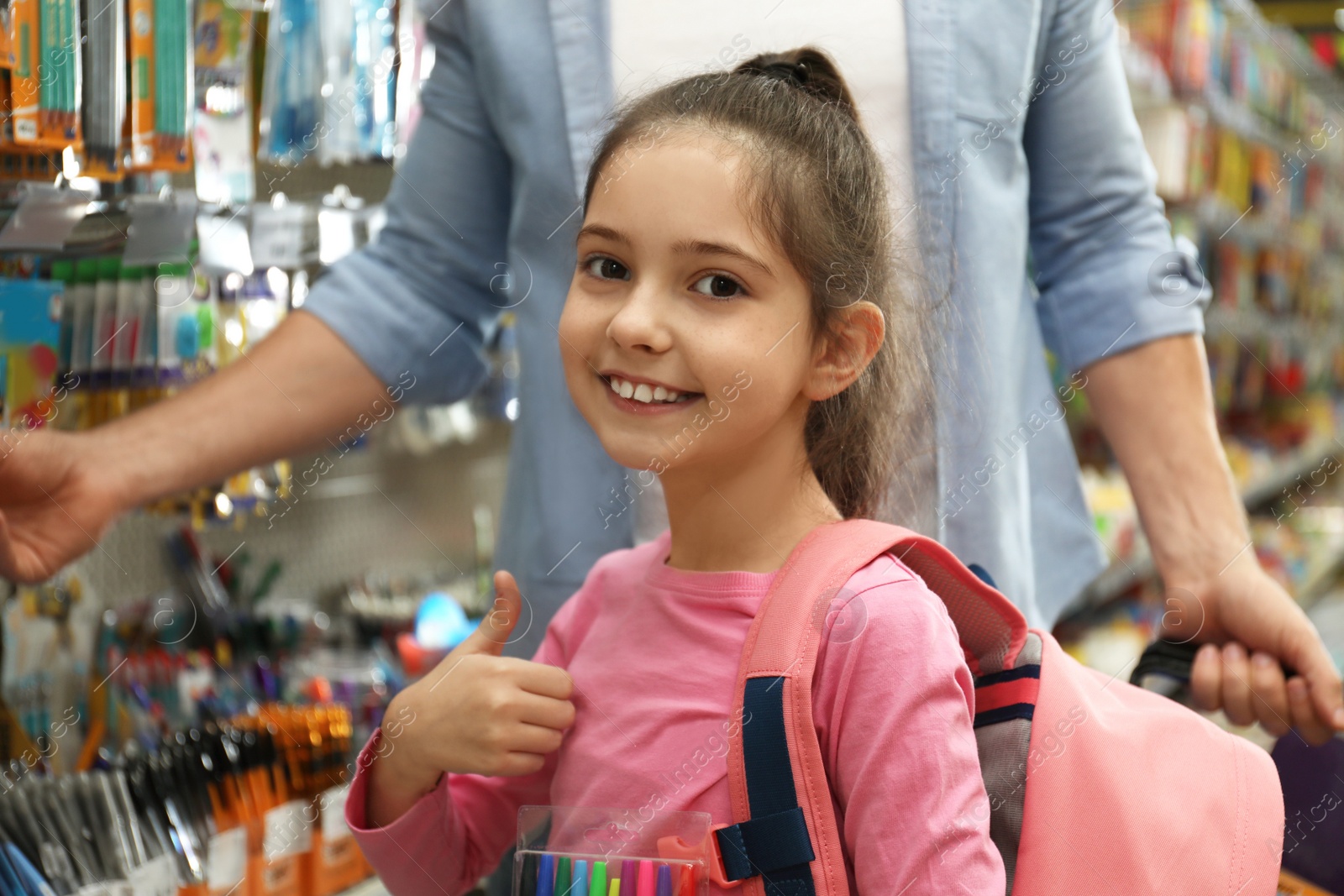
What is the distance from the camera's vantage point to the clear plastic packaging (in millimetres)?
758

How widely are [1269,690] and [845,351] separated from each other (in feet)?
1.65

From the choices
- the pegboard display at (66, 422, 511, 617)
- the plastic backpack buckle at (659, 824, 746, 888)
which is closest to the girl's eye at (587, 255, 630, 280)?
the plastic backpack buckle at (659, 824, 746, 888)

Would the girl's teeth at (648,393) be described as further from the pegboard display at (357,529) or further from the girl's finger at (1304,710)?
the pegboard display at (357,529)

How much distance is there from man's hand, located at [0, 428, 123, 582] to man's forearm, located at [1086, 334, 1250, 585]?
98 centimetres

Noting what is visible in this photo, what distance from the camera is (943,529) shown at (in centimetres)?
114

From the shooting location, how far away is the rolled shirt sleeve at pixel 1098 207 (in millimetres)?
1191

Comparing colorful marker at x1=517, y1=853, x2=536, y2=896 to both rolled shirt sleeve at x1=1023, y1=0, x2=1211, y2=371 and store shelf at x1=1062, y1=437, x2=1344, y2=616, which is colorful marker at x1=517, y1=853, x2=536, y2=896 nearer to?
rolled shirt sleeve at x1=1023, y1=0, x2=1211, y2=371

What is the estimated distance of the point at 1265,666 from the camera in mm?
1031

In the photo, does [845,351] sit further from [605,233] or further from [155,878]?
[155,878]

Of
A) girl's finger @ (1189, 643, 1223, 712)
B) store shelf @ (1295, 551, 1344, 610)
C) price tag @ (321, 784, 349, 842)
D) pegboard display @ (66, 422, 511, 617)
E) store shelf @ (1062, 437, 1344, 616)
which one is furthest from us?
store shelf @ (1295, 551, 1344, 610)

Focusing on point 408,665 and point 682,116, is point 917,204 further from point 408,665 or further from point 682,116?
point 408,665


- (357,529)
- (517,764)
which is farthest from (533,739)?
(357,529)

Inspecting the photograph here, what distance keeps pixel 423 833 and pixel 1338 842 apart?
863 mm

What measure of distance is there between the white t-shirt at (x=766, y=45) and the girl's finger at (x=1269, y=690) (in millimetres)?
527
